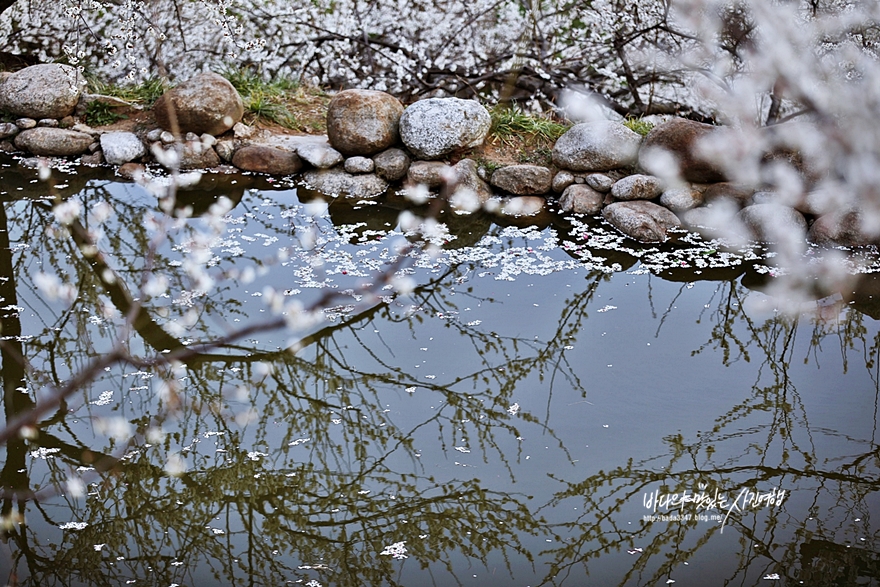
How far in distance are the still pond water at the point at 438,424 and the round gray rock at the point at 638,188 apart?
2.72ft

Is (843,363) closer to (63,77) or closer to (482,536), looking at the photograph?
(482,536)

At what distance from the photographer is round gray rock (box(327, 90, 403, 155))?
20.2 feet

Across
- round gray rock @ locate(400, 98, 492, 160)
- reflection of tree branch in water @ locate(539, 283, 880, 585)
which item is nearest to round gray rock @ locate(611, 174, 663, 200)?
round gray rock @ locate(400, 98, 492, 160)

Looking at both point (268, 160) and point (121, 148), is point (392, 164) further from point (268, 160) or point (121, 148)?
point (121, 148)

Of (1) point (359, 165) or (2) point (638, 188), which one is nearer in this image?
(2) point (638, 188)

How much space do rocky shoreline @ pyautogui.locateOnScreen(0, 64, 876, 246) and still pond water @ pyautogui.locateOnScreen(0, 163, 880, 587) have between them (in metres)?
0.62

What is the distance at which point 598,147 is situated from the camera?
5.92 metres

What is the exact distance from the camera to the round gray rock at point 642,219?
533cm

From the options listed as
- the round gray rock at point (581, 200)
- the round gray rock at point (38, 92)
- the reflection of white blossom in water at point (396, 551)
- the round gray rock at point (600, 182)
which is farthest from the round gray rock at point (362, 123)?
the reflection of white blossom in water at point (396, 551)

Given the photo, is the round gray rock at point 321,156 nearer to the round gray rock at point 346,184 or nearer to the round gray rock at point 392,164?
the round gray rock at point 346,184

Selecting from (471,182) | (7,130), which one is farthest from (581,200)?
(7,130)

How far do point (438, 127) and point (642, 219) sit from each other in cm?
171

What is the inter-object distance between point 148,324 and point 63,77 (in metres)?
3.83

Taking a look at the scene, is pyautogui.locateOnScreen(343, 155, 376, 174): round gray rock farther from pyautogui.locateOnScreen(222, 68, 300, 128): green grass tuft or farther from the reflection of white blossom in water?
the reflection of white blossom in water
